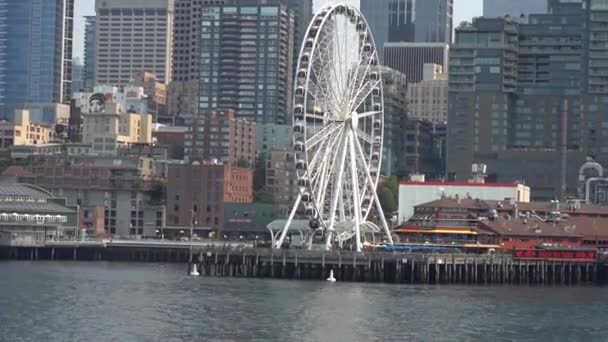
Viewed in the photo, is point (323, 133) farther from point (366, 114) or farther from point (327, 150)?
point (366, 114)

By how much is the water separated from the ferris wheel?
422 inches

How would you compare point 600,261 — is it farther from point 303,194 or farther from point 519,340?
point 519,340

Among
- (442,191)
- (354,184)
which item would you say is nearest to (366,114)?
(354,184)

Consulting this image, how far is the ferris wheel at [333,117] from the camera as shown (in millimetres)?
150000

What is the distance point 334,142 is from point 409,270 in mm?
12714

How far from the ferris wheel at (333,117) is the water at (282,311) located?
35.2ft

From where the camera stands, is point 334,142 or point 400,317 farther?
point 334,142

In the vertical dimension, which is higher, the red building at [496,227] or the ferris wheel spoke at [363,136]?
the ferris wheel spoke at [363,136]

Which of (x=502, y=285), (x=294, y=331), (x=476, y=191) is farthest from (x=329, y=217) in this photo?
(x=294, y=331)

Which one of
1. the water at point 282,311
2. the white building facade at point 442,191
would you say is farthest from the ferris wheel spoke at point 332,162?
the white building facade at point 442,191

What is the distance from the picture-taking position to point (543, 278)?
156 meters

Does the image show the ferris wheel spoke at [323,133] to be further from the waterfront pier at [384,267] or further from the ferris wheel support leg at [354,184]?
the waterfront pier at [384,267]

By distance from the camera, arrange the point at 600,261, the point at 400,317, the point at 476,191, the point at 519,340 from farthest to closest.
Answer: the point at 476,191
the point at 600,261
the point at 400,317
the point at 519,340

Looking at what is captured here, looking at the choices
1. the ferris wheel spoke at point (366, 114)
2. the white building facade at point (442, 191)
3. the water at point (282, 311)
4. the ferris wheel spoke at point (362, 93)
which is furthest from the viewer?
the white building facade at point (442, 191)
